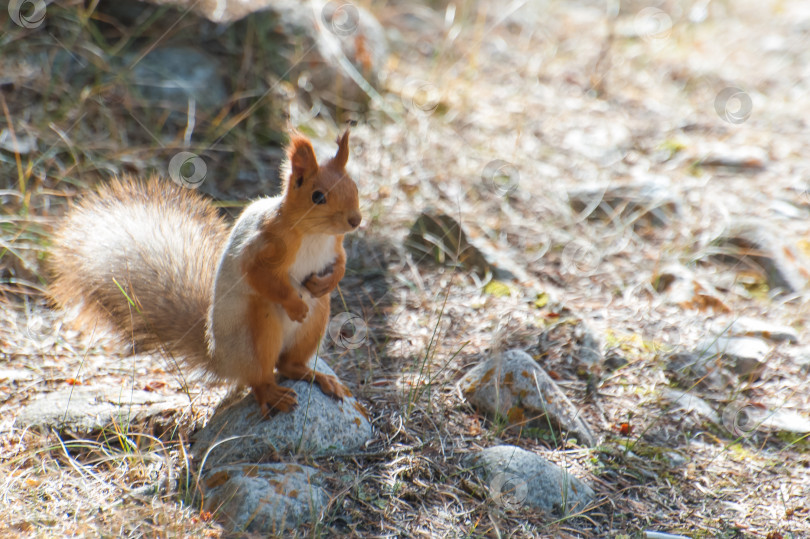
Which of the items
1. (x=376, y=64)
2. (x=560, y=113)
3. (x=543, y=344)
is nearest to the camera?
(x=543, y=344)

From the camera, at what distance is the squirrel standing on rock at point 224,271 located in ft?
6.31

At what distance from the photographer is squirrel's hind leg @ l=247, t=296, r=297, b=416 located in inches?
81.7

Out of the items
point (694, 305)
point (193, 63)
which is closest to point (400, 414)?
point (694, 305)

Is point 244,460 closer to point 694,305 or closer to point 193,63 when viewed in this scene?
point 694,305

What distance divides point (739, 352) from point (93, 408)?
2.37m

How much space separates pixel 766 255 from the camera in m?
3.59

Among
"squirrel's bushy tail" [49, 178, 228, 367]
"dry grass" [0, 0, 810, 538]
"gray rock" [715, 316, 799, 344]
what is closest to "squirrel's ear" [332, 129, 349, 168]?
"squirrel's bushy tail" [49, 178, 228, 367]

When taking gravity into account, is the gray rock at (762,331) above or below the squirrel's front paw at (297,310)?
below

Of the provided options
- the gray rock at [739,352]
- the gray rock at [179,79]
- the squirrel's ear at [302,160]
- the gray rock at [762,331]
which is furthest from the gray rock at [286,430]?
the gray rock at [179,79]

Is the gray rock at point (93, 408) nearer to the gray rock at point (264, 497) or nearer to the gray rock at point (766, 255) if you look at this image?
the gray rock at point (264, 497)

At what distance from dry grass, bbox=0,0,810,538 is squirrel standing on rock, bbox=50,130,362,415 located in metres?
0.27

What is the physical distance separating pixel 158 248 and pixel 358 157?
192 cm

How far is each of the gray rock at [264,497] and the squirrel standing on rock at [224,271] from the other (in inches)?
9.0

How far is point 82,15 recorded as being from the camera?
4.02 metres
